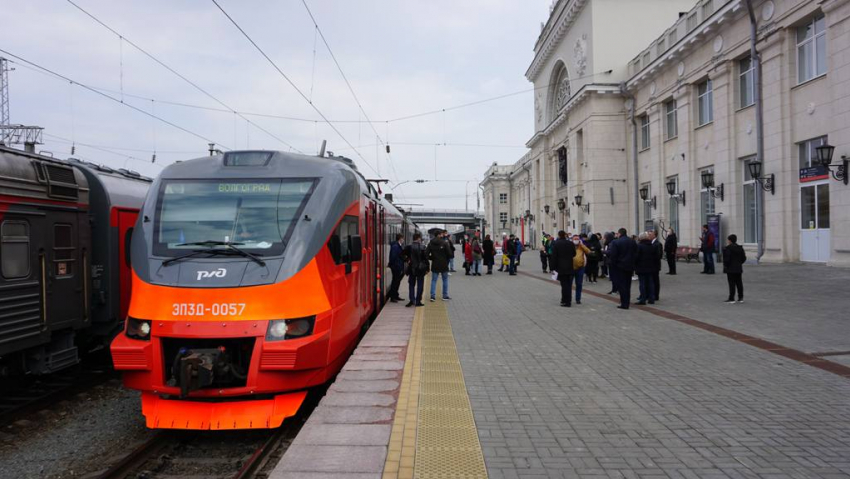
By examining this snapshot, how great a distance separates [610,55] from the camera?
124 feet

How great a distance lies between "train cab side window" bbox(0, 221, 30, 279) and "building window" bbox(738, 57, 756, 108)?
24.0 meters

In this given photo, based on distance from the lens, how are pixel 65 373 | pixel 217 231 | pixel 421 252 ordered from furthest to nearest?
pixel 421 252 < pixel 65 373 < pixel 217 231

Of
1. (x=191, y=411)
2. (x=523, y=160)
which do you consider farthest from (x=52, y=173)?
(x=523, y=160)

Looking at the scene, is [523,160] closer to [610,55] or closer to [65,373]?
[610,55]

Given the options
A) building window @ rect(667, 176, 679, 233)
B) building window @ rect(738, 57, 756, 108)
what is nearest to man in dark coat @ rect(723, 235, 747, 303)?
building window @ rect(738, 57, 756, 108)

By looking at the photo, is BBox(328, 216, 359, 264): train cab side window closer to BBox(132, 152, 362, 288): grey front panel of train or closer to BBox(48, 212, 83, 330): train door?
BBox(132, 152, 362, 288): grey front panel of train

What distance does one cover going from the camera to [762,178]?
2136 centimetres

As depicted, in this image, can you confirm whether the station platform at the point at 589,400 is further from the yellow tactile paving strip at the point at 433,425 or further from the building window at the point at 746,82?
the building window at the point at 746,82

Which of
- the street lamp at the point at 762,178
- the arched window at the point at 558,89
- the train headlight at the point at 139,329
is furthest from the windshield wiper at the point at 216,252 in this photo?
the arched window at the point at 558,89

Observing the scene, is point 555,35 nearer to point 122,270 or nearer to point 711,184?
point 711,184

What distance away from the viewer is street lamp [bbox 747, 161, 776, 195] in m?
21.0

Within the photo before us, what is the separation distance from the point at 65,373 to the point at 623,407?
25.9ft

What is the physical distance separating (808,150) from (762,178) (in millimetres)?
1847

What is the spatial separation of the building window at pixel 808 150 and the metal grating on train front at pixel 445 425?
1758cm
